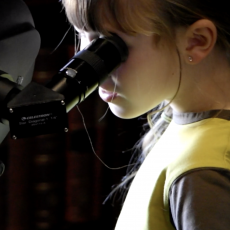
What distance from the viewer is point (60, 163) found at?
1.41 metres

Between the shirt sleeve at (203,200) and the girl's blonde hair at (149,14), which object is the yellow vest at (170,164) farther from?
the girl's blonde hair at (149,14)

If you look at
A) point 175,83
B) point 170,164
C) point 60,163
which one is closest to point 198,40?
point 175,83

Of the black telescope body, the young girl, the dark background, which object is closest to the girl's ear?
the young girl

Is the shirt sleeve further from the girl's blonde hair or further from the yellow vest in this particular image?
the girl's blonde hair

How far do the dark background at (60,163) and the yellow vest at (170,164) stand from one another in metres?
0.56

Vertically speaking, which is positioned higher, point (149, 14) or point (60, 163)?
point (149, 14)

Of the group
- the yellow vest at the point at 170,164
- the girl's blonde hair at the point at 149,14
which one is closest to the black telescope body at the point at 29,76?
the girl's blonde hair at the point at 149,14

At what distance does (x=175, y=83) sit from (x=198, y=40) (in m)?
Result: 0.09

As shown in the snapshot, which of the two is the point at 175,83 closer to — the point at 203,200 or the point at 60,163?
the point at 203,200

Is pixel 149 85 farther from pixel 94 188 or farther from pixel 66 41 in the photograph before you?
pixel 94 188

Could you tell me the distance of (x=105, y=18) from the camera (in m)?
0.71

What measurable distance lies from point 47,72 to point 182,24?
2.21 feet

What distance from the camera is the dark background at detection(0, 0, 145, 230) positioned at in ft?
4.26

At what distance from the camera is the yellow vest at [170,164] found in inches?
27.0
